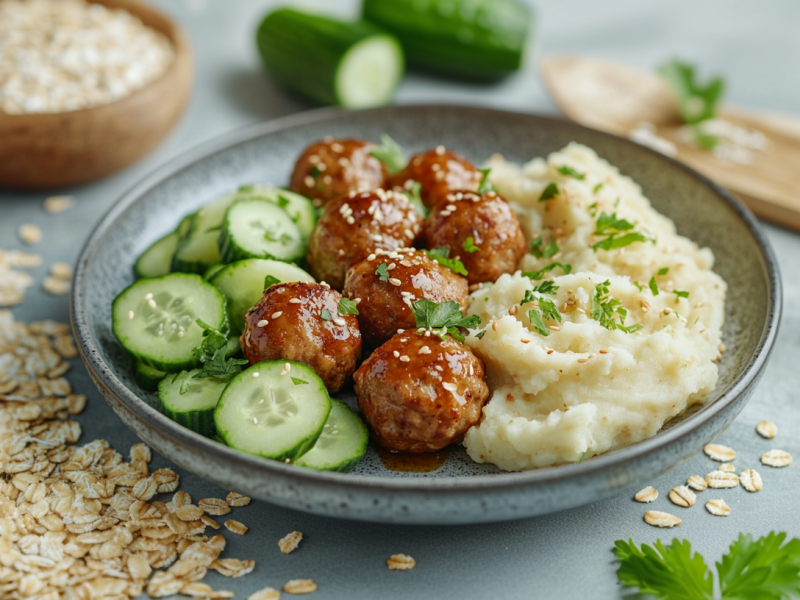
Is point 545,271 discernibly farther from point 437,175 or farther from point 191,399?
point 191,399

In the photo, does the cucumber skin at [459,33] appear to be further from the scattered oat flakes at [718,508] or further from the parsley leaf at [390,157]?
the scattered oat flakes at [718,508]

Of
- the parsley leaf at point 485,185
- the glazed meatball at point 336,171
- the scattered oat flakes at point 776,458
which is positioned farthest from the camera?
the glazed meatball at point 336,171

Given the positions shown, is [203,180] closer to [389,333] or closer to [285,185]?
[285,185]

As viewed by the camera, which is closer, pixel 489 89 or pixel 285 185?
pixel 285 185

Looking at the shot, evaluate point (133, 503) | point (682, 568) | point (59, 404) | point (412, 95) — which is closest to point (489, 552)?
point (682, 568)

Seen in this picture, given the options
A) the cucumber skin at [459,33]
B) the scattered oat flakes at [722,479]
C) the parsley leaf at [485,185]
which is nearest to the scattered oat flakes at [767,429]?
the scattered oat flakes at [722,479]

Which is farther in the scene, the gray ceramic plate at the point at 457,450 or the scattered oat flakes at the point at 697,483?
the scattered oat flakes at the point at 697,483

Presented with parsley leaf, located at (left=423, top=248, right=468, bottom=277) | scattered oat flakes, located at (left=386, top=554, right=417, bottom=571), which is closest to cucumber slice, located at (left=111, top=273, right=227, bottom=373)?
parsley leaf, located at (left=423, top=248, right=468, bottom=277)
